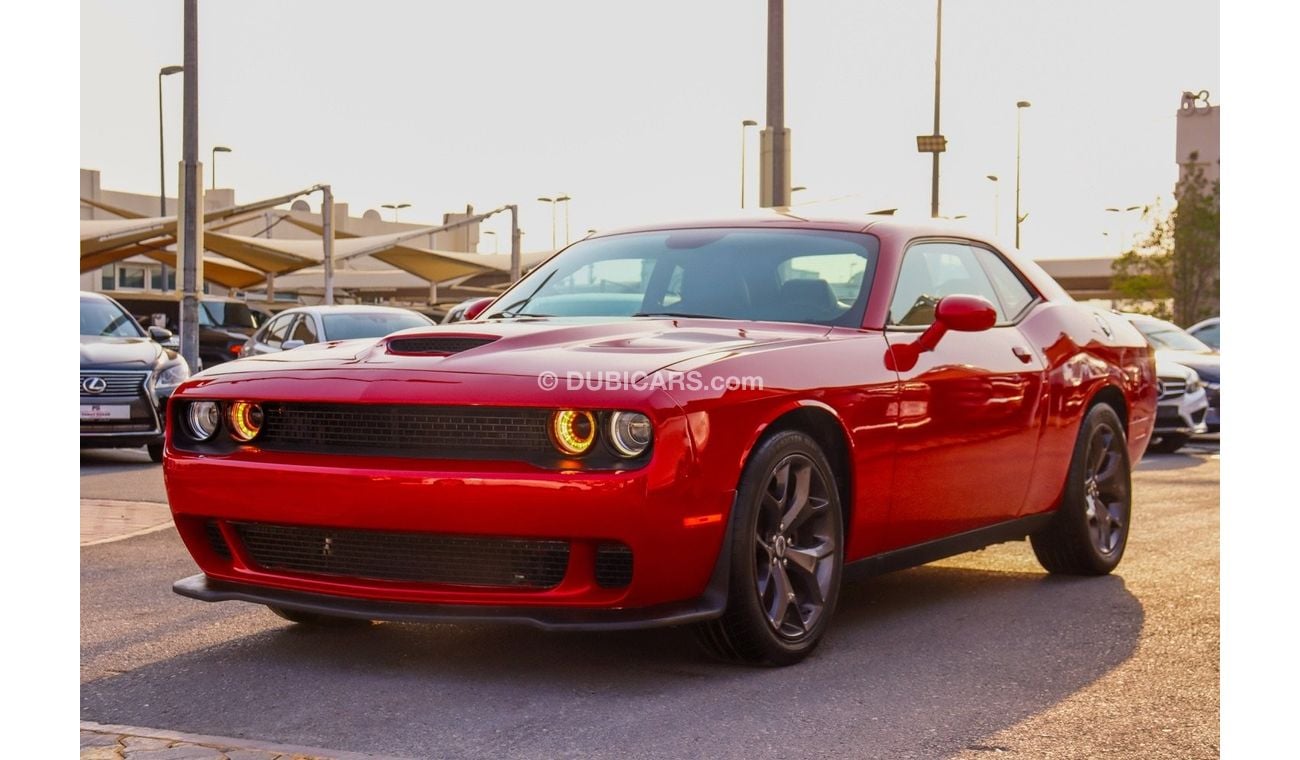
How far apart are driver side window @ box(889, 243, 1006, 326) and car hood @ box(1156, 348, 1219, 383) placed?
10.7 m

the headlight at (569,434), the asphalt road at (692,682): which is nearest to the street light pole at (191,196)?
→ the asphalt road at (692,682)

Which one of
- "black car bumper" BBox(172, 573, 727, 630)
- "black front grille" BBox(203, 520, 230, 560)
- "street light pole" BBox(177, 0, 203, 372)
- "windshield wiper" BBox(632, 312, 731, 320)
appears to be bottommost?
"black car bumper" BBox(172, 573, 727, 630)

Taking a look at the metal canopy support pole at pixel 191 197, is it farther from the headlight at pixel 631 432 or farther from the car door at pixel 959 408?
the headlight at pixel 631 432

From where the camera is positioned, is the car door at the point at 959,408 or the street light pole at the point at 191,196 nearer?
the car door at the point at 959,408

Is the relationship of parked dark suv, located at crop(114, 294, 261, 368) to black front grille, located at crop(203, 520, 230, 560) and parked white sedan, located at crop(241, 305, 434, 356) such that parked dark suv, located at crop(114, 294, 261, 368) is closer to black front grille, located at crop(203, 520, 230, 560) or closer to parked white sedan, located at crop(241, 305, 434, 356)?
parked white sedan, located at crop(241, 305, 434, 356)

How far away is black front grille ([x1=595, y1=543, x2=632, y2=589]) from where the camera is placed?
4.60 metres

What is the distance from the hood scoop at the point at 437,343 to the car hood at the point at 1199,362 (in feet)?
42.3

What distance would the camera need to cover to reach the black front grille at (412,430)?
464 cm

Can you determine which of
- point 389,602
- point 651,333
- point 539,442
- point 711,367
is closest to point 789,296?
point 651,333

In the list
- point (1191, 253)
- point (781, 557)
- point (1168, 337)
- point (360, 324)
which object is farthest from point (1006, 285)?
point (1191, 253)

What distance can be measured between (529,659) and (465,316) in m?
1.95

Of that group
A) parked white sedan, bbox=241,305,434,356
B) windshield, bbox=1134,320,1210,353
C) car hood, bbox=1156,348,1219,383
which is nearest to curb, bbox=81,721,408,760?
parked white sedan, bbox=241,305,434,356

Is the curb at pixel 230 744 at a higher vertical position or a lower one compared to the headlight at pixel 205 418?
lower
